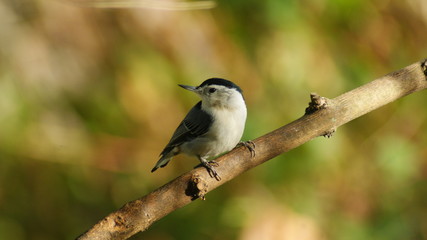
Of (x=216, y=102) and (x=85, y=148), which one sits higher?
(x=216, y=102)

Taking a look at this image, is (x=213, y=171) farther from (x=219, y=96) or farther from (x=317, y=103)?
(x=219, y=96)

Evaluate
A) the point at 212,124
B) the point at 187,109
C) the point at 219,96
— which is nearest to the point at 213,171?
the point at 212,124

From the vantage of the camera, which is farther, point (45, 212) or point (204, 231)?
point (45, 212)

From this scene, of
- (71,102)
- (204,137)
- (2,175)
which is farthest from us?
(2,175)

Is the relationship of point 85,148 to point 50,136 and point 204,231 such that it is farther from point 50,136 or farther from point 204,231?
point 204,231

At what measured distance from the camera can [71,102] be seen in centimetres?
312

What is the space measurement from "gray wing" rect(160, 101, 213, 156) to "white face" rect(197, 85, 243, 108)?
0.07 meters

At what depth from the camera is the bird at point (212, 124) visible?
2.76 meters

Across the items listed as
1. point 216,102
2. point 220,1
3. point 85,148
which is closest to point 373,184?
point 216,102

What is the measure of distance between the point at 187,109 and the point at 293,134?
110 centimetres

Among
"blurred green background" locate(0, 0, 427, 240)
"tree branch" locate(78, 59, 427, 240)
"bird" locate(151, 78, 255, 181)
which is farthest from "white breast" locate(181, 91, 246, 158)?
"tree branch" locate(78, 59, 427, 240)

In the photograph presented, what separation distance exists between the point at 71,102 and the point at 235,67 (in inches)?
37.7

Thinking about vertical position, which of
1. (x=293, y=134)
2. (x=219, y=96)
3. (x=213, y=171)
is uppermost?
(x=219, y=96)

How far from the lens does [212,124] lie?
282cm
